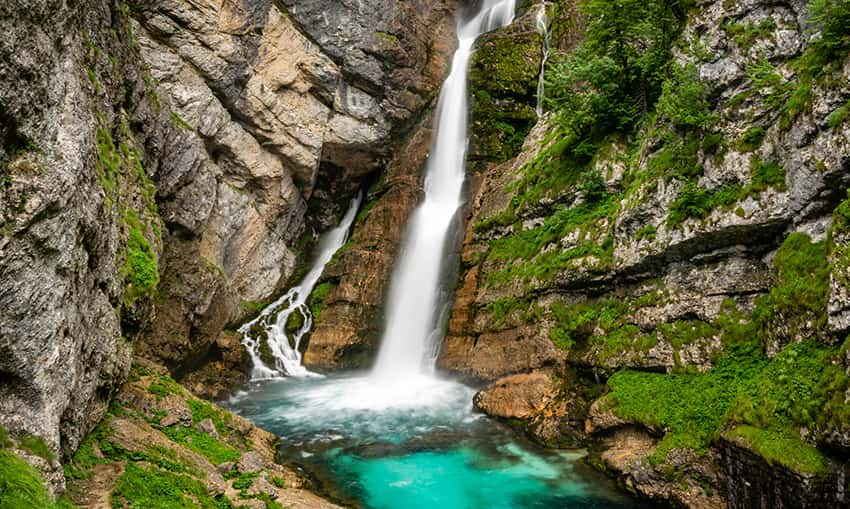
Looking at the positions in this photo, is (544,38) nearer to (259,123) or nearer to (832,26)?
(259,123)

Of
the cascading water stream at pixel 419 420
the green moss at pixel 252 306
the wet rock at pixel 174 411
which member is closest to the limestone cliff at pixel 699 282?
the cascading water stream at pixel 419 420

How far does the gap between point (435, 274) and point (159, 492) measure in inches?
642

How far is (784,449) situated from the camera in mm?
8211

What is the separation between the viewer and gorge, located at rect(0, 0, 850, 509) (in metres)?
7.50

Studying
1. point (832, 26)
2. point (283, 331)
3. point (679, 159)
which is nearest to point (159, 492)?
point (679, 159)

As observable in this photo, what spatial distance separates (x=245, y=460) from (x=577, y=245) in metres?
11.4

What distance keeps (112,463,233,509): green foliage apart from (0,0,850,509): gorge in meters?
0.07

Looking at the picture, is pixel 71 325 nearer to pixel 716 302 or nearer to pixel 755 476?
pixel 755 476

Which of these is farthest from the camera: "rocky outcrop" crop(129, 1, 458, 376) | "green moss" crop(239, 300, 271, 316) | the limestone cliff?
"green moss" crop(239, 300, 271, 316)

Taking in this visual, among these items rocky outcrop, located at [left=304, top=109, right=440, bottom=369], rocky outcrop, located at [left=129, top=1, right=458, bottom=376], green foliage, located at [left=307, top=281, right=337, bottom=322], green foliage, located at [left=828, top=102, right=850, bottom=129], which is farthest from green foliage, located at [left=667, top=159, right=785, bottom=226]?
green foliage, located at [left=307, top=281, right=337, bottom=322]

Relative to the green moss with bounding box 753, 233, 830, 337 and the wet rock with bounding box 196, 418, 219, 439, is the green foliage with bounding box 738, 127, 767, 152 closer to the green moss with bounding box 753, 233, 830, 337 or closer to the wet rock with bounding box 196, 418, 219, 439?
the green moss with bounding box 753, 233, 830, 337

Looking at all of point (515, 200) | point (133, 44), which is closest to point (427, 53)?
point (515, 200)

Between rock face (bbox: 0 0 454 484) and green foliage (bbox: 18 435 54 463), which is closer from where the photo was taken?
green foliage (bbox: 18 435 54 463)

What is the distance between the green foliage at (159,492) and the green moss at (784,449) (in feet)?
29.0
